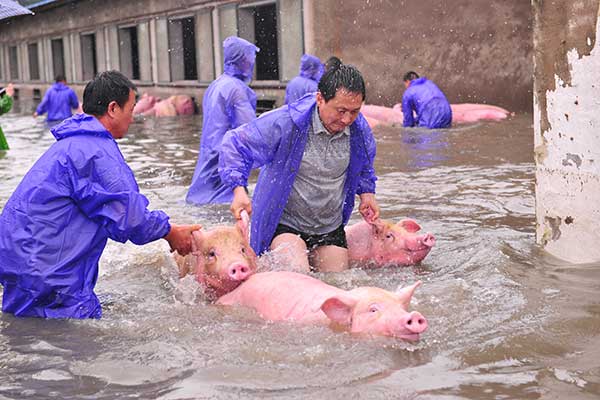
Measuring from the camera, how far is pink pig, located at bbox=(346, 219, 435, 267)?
595cm

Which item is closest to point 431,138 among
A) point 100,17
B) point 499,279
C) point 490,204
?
point 490,204

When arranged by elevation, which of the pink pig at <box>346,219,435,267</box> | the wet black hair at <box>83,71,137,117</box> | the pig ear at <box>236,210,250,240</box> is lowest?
the pink pig at <box>346,219,435,267</box>

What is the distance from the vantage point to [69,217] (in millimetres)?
4289

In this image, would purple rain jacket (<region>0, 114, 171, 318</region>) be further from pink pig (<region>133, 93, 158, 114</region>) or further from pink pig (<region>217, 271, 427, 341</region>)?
pink pig (<region>133, 93, 158, 114</region>)

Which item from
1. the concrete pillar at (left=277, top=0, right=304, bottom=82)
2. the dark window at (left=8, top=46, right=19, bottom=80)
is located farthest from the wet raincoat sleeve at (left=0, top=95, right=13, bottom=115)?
the dark window at (left=8, top=46, right=19, bottom=80)

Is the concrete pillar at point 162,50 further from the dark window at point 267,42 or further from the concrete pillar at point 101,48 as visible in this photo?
the concrete pillar at point 101,48

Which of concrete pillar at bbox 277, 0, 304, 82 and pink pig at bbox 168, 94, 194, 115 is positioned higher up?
concrete pillar at bbox 277, 0, 304, 82

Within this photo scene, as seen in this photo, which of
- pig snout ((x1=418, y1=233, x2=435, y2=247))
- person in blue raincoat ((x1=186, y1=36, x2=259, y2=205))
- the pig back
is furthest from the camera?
person in blue raincoat ((x1=186, y1=36, x2=259, y2=205))

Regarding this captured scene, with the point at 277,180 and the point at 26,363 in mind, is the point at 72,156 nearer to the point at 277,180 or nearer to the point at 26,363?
the point at 26,363

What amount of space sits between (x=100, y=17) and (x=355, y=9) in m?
12.7

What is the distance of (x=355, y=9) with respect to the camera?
1683 cm

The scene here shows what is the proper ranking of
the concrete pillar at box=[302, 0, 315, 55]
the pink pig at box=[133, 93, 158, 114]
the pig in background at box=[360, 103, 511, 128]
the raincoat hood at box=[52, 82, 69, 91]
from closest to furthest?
the pig in background at box=[360, 103, 511, 128] → the concrete pillar at box=[302, 0, 315, 55] → the raincoat hood at box=[52, 82, 69, 91] → the pink pig at box=[133, 93, 158, 114]

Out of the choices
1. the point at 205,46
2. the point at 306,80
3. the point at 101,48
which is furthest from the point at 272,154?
the point at 101,48

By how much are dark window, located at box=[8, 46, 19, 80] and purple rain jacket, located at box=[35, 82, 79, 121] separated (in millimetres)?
18596
